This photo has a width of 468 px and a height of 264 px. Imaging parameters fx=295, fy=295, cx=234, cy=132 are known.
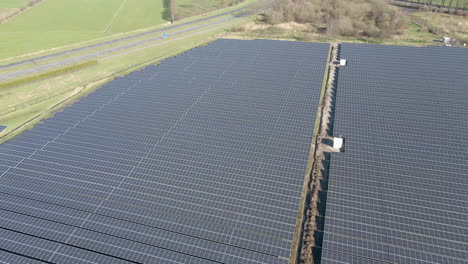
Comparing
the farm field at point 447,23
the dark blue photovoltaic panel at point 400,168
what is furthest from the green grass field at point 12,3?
the farm field at point 447,23

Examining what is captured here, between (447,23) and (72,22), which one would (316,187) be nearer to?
(447,23)

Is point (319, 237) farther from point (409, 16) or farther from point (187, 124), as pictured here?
point (409, 16)

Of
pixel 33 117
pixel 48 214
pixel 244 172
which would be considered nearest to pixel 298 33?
pixel 244 172

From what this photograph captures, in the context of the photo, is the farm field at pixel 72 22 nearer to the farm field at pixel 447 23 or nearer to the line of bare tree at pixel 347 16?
the line of bare tree at pixel 347 16

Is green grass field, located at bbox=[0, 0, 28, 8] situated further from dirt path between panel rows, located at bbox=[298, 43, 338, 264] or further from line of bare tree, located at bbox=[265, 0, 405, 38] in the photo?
dirt path between panel rows, located at bbox=[298, 43, 338, 264]

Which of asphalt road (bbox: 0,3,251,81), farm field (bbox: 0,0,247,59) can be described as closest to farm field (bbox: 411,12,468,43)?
asphalt road (bbox: 0,3,251,81)

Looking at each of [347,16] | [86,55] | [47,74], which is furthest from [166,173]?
[347,16]
